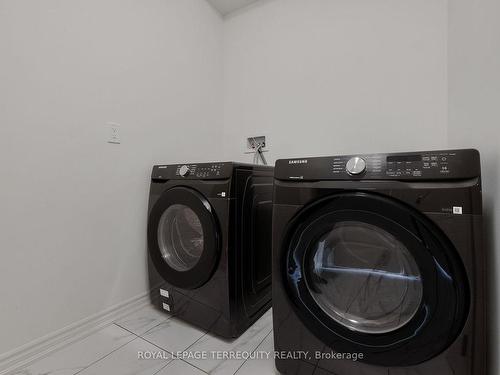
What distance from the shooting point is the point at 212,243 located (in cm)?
101

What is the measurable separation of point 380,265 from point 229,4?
212cm

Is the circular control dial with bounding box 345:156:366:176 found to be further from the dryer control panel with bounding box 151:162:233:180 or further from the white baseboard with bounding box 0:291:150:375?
the white baseboard with bounding box 0:291:150:375

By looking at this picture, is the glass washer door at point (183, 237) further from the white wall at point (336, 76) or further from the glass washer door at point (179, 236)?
the white wall at point (336, 76)

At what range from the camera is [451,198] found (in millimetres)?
606

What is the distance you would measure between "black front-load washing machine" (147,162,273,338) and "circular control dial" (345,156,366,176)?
0.49 m

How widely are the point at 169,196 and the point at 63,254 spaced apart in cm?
51

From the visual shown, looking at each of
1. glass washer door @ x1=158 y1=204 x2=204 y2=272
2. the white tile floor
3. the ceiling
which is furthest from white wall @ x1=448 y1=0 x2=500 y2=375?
the ceiling

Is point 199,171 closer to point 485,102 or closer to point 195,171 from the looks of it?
point 195,171

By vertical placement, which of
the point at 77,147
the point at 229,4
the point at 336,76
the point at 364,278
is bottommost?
the point at 364,278

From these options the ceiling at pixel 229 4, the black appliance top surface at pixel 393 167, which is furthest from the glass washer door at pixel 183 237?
the ceiling at pixel 229 4

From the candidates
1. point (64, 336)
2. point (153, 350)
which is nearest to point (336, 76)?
point (153, 350)

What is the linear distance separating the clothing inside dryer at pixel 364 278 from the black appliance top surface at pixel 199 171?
49 centimetres

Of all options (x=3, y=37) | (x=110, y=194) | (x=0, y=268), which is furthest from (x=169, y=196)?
(x=3, y=37)

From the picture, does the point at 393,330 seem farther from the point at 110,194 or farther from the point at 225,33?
the point at 225,33
